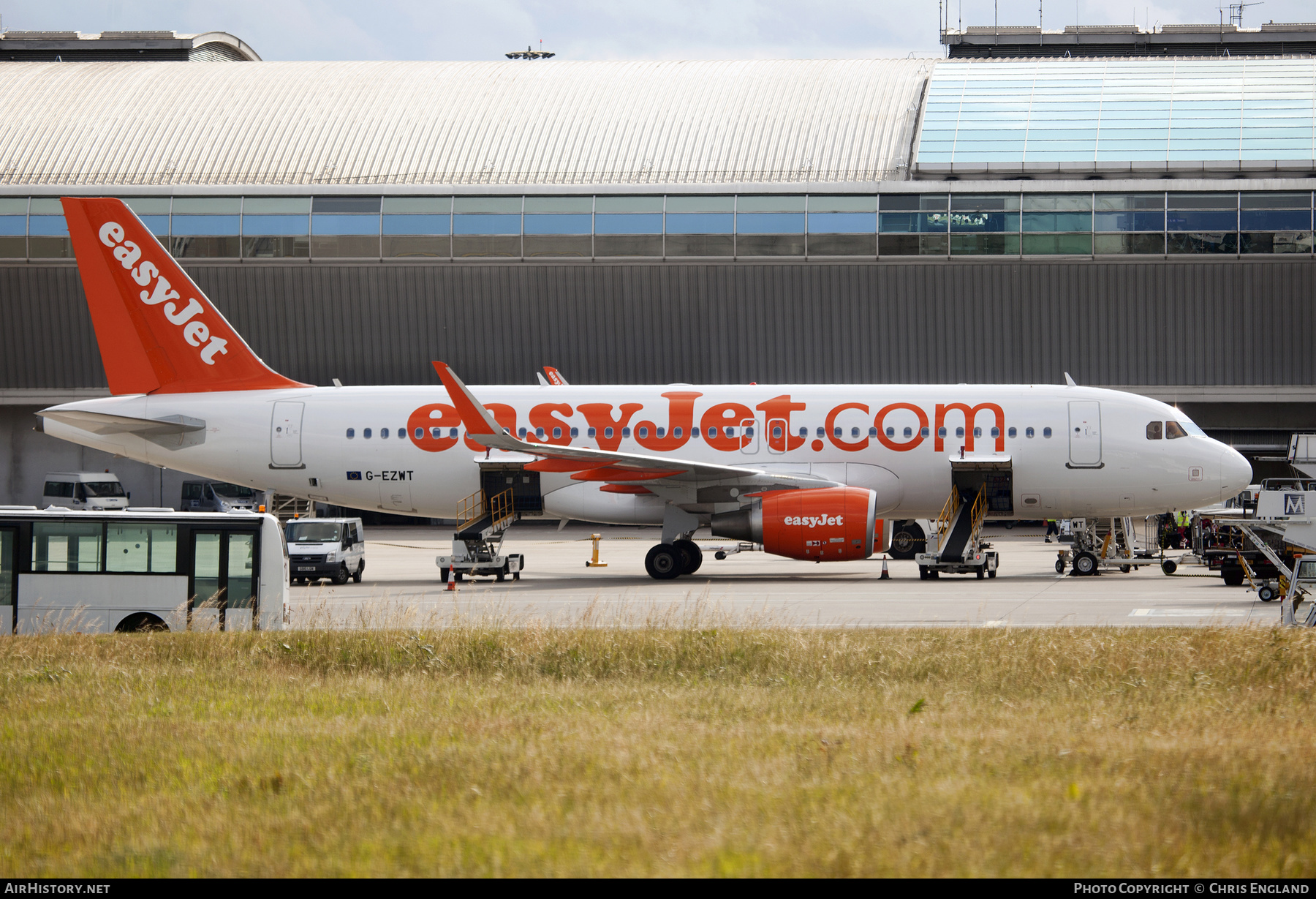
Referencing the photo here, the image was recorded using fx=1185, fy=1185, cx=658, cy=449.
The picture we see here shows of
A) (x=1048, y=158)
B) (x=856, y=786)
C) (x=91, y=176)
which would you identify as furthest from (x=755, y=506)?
(x=91, y=176)

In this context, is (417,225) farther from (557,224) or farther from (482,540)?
(482,540)

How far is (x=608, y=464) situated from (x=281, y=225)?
28028mm

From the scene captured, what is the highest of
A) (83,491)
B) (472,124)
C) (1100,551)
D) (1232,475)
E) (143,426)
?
(472,124)

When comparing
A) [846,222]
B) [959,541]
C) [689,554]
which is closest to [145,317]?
[689,554]

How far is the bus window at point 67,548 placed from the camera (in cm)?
1733

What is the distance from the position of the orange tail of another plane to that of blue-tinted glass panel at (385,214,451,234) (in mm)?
19684

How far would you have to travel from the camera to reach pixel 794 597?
21.8 metres

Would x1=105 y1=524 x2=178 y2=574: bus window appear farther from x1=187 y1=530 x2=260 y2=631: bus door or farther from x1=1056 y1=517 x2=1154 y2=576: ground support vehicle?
x1=1056 y1=517 x2=1154 y2=576: ground support vehicle

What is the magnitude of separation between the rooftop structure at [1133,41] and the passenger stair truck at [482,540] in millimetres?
47481

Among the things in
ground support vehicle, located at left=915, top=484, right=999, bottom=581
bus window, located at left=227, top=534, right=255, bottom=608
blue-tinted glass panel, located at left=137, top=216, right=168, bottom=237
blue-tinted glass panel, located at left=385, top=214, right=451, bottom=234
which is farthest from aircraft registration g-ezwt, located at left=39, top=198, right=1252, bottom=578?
blue-tinted glass panel, located at left=137, top=216, right=168, bottom=237

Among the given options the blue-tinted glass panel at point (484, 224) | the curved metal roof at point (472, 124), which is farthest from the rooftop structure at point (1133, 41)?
the blue-tinted glass panel at point (484, 224)

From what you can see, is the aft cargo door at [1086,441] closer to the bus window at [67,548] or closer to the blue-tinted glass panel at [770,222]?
the bus window at [67,548]

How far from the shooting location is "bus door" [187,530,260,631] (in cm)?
1706

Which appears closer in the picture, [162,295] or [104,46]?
[162,295]
